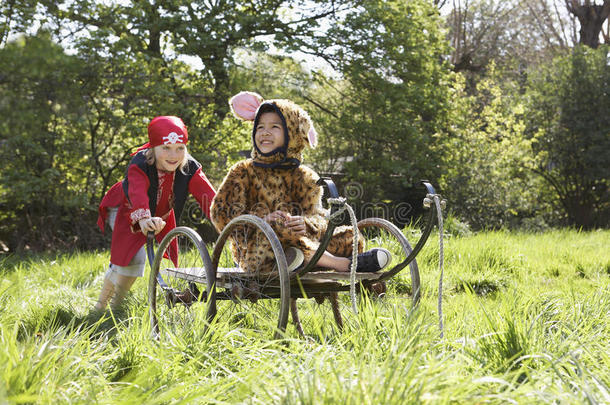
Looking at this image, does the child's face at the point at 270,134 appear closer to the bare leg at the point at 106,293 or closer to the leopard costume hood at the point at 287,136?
the leopard costume hood at the point at 287,136

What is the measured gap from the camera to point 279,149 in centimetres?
346

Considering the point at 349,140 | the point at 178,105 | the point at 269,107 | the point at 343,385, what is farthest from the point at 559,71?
the point at 343,385

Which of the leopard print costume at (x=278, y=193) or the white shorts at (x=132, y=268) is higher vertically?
the leopard print costume at (x=278, y=193)

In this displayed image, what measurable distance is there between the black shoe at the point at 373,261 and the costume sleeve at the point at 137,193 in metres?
1.39

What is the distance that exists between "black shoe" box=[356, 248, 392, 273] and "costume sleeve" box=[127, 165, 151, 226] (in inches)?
54.8

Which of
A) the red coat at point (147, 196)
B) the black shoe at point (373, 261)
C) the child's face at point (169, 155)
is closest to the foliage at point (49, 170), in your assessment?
the red coat at point (147, 196)

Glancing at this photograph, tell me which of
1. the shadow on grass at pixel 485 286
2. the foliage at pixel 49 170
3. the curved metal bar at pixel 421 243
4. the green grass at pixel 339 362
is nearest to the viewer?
the green grass at pixel 339 362

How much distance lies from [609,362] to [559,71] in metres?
13.8

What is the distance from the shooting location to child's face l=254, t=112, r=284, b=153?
345 cm

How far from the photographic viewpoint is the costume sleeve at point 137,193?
3.65 metres

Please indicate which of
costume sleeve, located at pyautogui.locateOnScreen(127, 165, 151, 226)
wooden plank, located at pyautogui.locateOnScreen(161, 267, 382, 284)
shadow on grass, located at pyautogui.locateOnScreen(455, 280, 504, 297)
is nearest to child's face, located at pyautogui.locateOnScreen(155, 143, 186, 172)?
costume sleeve, located at pyautogui.locateOnScreen(127, 165, 151, 226)

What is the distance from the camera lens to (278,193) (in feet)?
11.3

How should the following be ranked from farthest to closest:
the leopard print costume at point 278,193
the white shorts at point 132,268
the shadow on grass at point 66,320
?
the white shorts at point 132,268 < the shadow on grass at point 66,320 < the leopard print costume at point 278,193

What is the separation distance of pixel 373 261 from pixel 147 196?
64.1 inches
